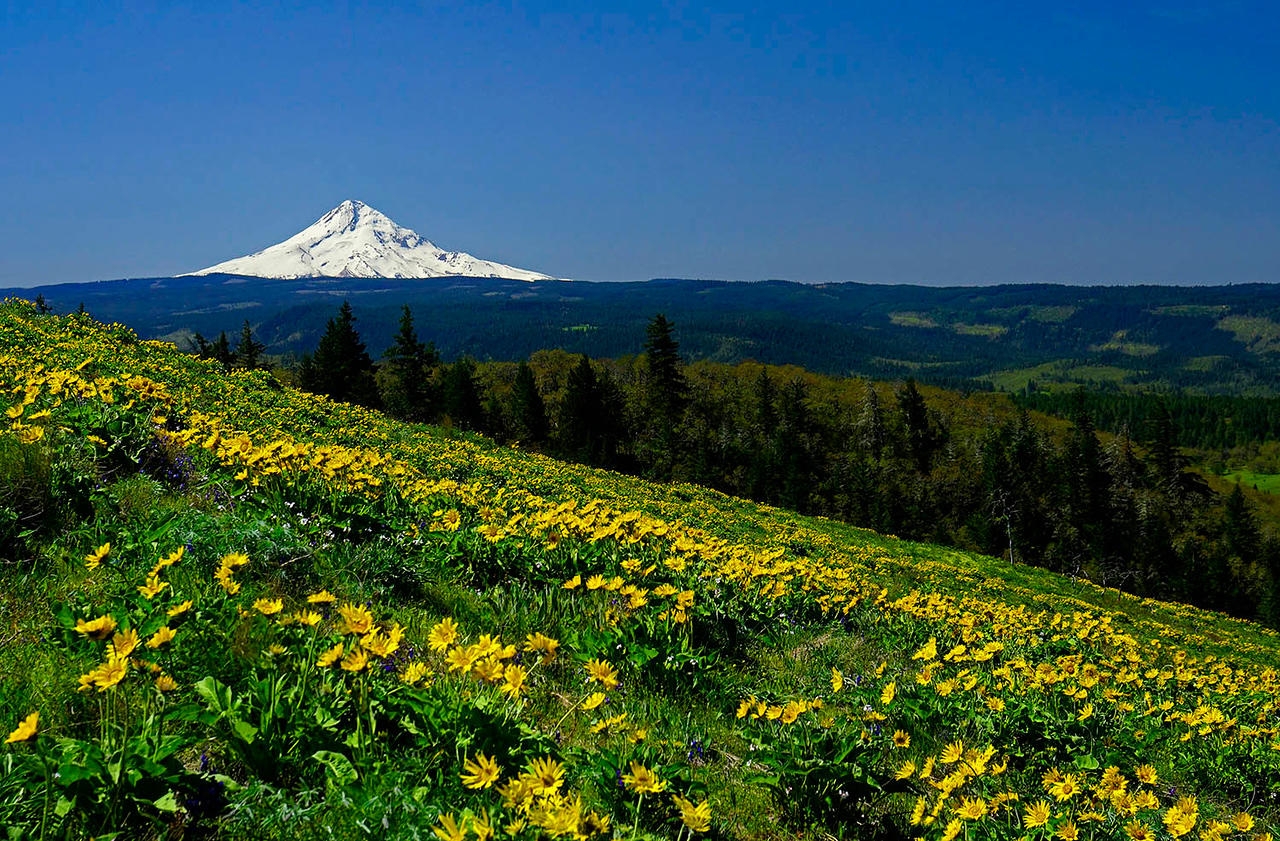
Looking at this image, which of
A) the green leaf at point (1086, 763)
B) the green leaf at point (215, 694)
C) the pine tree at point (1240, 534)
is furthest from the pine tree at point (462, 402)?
the pine tree at point (1240, 534)

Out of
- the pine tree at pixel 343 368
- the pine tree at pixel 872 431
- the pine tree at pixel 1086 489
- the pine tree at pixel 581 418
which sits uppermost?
the pine tree at pixel 343 368

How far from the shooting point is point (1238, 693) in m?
7.74

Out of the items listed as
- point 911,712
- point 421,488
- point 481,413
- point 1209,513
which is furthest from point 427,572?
point 1209,513

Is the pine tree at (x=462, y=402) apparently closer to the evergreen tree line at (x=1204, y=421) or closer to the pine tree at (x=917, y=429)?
the pine tree at (x=917, y=429)

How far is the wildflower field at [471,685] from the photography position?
6.82 feet

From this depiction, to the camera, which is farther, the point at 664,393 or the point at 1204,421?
the point at 1204,421

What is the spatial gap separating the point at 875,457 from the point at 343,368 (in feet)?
216

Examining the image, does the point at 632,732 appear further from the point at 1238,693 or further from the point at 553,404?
the point at 553,404

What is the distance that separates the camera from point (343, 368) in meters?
57.3

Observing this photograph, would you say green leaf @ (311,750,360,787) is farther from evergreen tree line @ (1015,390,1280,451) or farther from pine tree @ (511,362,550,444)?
evergreen tree line @ (1015,390,1280,451)

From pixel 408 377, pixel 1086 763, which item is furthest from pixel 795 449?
pixel 1086 763

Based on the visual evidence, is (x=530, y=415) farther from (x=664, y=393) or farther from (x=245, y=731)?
(x=245, y=731)

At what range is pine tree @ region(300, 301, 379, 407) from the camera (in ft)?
183

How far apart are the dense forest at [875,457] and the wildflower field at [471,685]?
176 feet
